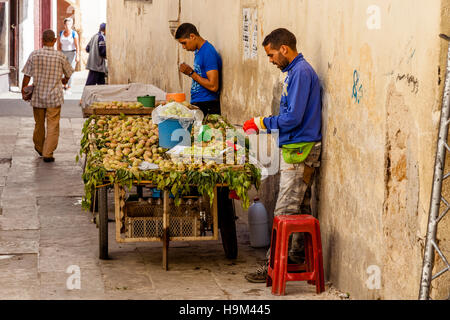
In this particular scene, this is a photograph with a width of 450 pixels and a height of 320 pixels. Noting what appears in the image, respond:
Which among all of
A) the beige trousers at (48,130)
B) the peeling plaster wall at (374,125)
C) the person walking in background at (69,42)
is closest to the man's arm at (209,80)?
the peeling plaster wall at (374,125)

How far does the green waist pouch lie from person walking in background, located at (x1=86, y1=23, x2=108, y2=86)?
12179mm

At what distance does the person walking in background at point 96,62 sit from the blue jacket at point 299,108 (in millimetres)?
12142

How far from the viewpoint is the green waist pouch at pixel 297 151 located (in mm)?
5965

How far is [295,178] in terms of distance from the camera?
6.03 meters

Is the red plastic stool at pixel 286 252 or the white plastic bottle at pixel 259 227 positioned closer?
the red plastic stool at pixel 286 252

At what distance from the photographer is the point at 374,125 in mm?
5082

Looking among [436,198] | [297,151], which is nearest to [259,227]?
[297,151]

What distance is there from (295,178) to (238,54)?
2.77 metres

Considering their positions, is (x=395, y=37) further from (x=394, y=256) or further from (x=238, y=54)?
(x=238, y=54)

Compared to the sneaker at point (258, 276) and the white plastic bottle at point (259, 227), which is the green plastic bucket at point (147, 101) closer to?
the white plastic bottle at point (259, 227)

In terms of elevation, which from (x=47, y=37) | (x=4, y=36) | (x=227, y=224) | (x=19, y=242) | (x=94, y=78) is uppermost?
(x=47, y=37)

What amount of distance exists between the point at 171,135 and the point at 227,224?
927 millimetres

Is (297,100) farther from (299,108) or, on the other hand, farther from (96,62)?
(96,62)
